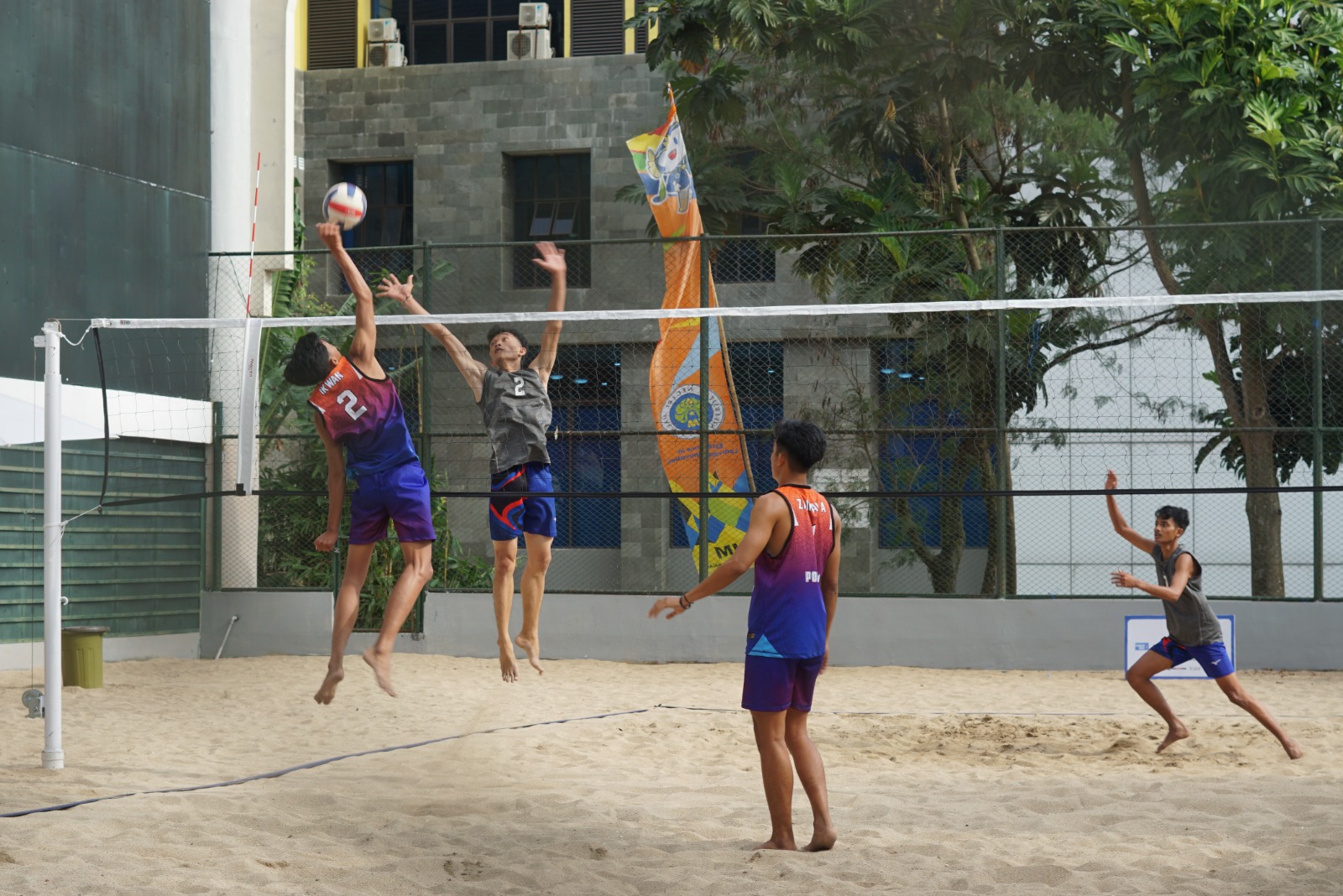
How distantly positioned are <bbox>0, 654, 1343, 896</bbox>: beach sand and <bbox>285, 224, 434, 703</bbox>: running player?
92 cm

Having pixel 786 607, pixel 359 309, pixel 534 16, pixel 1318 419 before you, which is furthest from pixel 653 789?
pixel 534 16

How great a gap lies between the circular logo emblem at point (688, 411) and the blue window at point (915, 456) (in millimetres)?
1724

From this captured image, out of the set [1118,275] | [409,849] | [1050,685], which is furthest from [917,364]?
[409,849]

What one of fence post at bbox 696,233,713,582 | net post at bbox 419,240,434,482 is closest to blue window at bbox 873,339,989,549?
fence post at bbox 696,233,713,582

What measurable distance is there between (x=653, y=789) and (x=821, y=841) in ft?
5.68

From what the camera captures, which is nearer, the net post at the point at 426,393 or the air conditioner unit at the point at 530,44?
the net post at the point at 426,393

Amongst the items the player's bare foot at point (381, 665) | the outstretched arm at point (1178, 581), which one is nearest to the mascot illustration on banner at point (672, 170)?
the outstretched arm at point (1178, 581)

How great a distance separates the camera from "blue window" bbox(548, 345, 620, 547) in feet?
50.9

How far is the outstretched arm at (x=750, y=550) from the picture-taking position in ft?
17.5

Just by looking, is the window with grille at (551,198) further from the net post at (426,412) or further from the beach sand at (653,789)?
the beach sand at (653,789)

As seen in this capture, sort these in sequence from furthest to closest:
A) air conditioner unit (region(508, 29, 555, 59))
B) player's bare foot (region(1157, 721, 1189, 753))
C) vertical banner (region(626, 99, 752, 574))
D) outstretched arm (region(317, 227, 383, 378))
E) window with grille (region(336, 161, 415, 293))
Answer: window with grille (region(336, 161, 415, 293)) < air conditioner unit (region(508, 29, 555, 59)) < vertical banner (region(626, 99, 752, 574)) < player's bare foot (region(1157, 721, 1189, 753)) < outstretched arm (region(317, 227, 383, 378))

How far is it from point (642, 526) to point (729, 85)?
17.5 ft

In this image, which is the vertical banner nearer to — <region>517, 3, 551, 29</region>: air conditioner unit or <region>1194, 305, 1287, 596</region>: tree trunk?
<region>1194, 305, 1287, 596</region>: tree trunk

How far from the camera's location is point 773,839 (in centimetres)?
580
